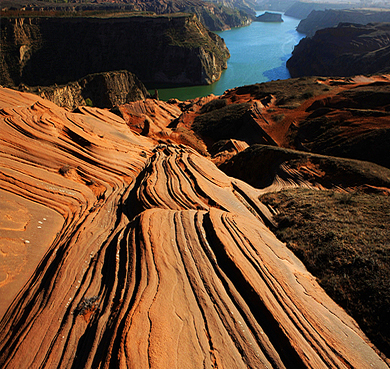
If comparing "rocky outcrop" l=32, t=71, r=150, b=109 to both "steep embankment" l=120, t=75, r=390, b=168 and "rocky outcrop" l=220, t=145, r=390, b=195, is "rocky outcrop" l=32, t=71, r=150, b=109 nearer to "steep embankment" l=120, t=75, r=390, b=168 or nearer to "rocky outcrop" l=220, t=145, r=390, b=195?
"steep embankment" l=120, t=75, r=390, b=168

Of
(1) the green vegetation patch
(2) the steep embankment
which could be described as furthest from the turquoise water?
(1) the green vegetation patch

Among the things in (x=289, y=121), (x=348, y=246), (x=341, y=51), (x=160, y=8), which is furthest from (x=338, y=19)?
(x=348, y=246)

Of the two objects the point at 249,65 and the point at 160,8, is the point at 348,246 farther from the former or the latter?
the point at 160,8

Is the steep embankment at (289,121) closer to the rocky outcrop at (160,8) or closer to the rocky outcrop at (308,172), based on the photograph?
the rocky outcrop at (308,172)

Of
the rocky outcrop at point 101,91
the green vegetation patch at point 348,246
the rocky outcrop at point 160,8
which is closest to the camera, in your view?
the green vegetation patch at point 348,246

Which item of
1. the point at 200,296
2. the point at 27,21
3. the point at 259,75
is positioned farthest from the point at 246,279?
the point at 27,21

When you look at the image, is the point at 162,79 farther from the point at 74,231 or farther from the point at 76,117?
the point at 74,231

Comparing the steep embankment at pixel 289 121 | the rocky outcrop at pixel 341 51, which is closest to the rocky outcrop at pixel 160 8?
the rocky outcrop at pixel 341 51
